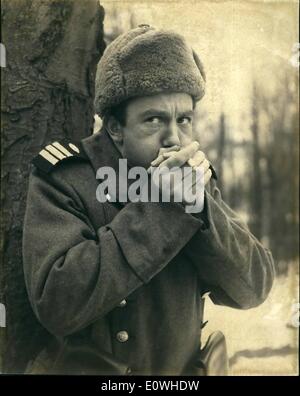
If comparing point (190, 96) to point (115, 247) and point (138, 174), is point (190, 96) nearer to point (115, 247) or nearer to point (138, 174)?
A: point (138, 174)

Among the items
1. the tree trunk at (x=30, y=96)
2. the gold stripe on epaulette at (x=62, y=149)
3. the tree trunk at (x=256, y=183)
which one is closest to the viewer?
the gold stripe on epaulette at (x=62, y=149)

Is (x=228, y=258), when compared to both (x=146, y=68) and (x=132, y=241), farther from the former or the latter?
(x=146, y=68)

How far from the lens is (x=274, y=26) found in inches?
118

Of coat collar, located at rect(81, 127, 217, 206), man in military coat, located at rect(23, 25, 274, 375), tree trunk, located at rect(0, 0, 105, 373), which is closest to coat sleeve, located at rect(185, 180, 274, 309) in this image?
man in military coat, located at rect(23, 25, 274, 375)

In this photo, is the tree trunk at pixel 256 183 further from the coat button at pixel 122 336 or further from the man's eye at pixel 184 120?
the coat button at pixel 122 336

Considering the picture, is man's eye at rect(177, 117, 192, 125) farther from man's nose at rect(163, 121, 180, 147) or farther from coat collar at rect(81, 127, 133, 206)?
coat collar at rect(81, 127, 133, 206)

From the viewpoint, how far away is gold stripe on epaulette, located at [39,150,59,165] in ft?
8.43

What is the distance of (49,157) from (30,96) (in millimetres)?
378

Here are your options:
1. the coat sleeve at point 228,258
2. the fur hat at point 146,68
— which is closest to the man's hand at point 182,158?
the coat sleeve at point 228,258

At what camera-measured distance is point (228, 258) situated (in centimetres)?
254

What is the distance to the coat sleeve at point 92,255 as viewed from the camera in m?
2.39

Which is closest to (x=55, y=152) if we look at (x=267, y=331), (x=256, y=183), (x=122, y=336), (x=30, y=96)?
(x=30, y=96)

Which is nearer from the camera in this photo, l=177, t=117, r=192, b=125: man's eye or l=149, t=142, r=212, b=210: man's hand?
l=149, t=142, r=212, b=210: man's hand

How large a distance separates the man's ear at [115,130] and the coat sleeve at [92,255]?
274 millimetres
